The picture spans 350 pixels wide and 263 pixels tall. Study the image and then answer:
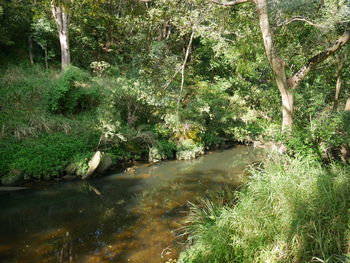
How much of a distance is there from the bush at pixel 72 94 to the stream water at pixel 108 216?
165 inches

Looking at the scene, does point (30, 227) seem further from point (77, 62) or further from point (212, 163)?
point (77, 62)

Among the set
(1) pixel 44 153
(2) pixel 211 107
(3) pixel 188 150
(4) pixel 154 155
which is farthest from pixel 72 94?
(2) pixel 211 107

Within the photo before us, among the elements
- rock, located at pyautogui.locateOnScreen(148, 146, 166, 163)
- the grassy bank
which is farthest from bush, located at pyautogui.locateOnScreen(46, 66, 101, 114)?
rock, located at pyautogui.locateOnScreen(148, 146, 166, 163)

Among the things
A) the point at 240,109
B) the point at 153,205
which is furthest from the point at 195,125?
the point at 153,205

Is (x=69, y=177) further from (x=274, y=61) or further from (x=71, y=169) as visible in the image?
(x=274, y=61)

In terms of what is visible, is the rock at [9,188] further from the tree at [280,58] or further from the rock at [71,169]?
the tree at [280,58]

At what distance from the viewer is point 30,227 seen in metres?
6.38

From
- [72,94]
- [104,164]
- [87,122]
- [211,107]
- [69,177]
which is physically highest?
[72,94]

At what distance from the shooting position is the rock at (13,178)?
874cm

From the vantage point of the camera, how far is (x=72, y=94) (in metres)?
12.5

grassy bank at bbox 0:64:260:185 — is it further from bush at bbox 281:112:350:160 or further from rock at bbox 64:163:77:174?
bush at bbox 281:112:350:160

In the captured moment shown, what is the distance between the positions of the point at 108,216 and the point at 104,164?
140 inches

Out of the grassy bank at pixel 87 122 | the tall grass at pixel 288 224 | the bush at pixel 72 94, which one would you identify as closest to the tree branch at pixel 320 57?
the tall grass at pixel 288 224

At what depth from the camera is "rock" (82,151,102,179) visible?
9.79 metres
